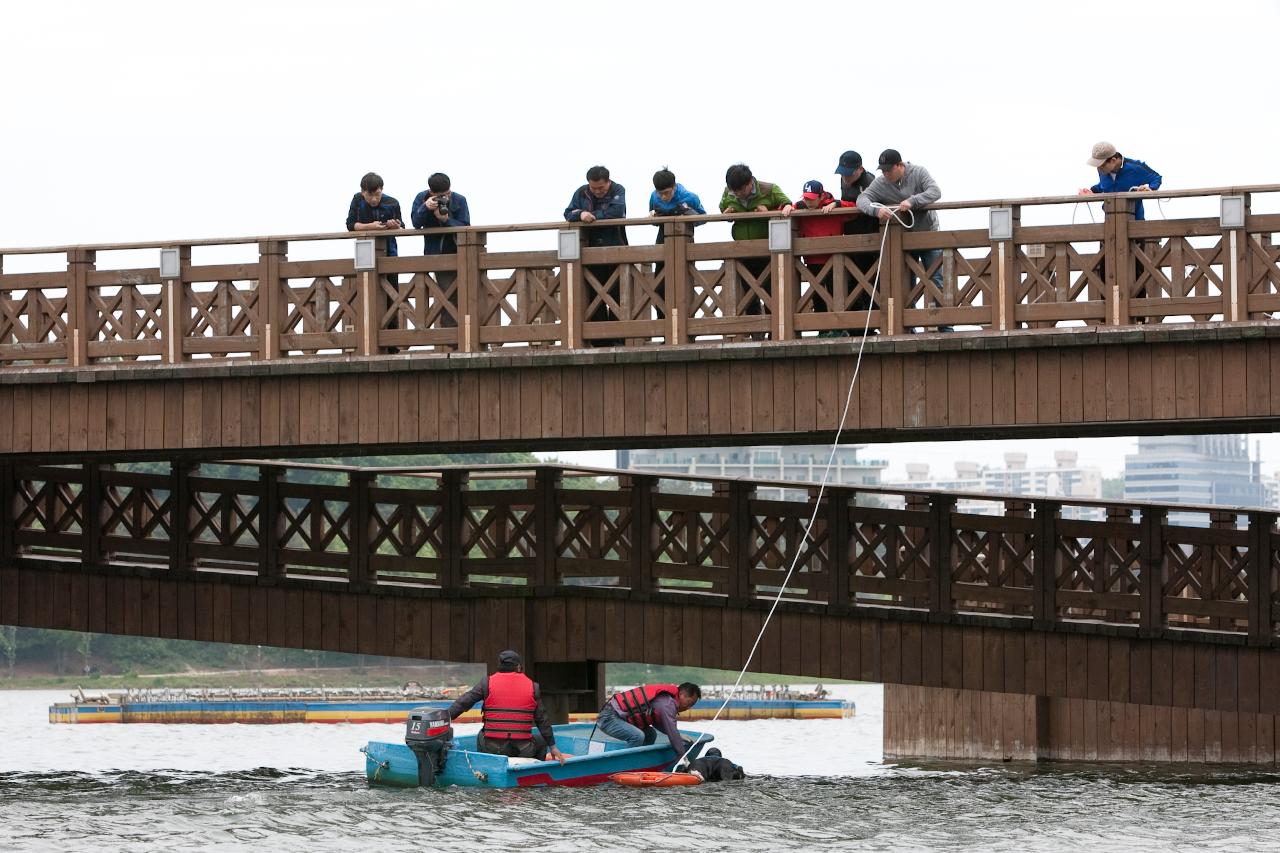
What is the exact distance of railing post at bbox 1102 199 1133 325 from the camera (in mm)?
19922

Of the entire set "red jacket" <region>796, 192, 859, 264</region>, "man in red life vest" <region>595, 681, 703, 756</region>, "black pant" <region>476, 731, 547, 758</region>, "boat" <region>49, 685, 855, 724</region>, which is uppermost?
"red jacket" <region>796, 192, 859, 264</region>

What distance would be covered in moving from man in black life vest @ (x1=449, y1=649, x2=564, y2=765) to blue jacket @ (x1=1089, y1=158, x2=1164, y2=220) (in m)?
7.81

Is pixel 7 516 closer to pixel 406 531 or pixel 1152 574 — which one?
pixel 406 531

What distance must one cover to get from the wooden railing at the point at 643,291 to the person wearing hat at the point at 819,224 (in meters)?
0.09

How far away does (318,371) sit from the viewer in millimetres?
21844

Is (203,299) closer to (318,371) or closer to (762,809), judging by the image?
Answer: (318,371)

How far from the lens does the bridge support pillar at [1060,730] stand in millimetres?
28719

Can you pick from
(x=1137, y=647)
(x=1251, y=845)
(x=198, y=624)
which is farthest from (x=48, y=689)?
(x=1251, y=845)

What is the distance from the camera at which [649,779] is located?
21.9 meters

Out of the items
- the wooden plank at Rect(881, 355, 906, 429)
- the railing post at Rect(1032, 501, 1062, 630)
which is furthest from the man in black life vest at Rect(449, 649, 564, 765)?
the railing post at Rect(1032, 501, 1062, 630)

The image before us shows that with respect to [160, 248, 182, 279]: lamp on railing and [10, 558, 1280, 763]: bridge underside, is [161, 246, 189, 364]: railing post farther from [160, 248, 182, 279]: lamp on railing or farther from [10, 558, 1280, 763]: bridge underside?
[10, 558, 1280, 763]: bridge underside

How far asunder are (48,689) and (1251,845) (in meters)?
85.1

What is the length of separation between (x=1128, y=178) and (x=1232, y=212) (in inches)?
51.4

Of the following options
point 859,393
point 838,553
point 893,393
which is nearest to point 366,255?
point 859,393
